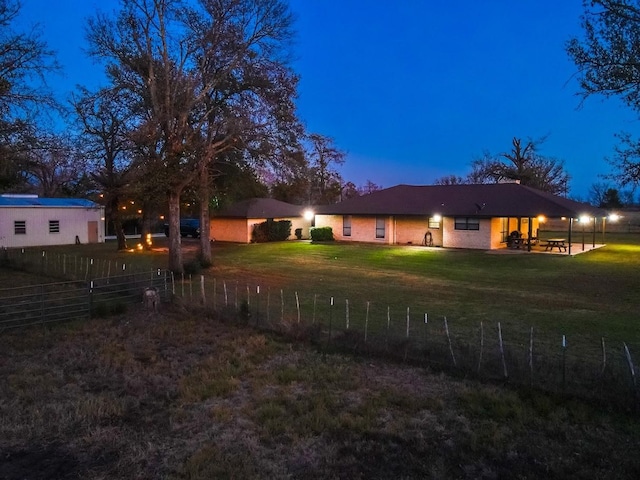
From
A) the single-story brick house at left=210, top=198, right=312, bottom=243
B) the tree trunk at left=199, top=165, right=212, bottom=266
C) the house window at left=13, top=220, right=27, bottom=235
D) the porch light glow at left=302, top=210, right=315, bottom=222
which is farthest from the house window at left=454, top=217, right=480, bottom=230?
the house window at left=13, top=220, right=27, bottom=235

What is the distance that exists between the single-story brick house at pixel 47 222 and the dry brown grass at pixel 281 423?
27.4 meters

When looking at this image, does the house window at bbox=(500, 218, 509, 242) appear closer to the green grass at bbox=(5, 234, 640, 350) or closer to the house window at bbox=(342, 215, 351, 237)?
the green grass at bbox=(5, 234, 640, 350)

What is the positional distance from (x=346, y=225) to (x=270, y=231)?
20.6 feet

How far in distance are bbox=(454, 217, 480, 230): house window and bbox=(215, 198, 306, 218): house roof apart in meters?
15.0

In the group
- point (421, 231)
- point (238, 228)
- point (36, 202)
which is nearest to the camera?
point (421, 231)

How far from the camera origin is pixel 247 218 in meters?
36.9

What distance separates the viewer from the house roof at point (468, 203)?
91.4 feet

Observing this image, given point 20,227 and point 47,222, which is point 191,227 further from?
point 20,227

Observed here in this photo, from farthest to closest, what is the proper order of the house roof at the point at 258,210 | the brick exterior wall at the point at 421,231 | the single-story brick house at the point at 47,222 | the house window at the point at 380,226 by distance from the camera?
the house roof at the point at 258,210
the house window at the point at 380,226
the single-story brick house at the point at 47,222
the brick exterior wall at the point at 421,231

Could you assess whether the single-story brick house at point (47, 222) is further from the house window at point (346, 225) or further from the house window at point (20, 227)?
the house window at point (346, 225)

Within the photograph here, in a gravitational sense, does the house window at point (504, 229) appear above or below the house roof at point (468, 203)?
below

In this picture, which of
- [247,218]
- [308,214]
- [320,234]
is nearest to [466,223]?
[320,234]

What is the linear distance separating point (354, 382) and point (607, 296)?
1141 centimetres

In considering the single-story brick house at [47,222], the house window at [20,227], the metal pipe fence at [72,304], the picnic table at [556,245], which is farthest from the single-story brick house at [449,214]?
the house window at [20,227]
